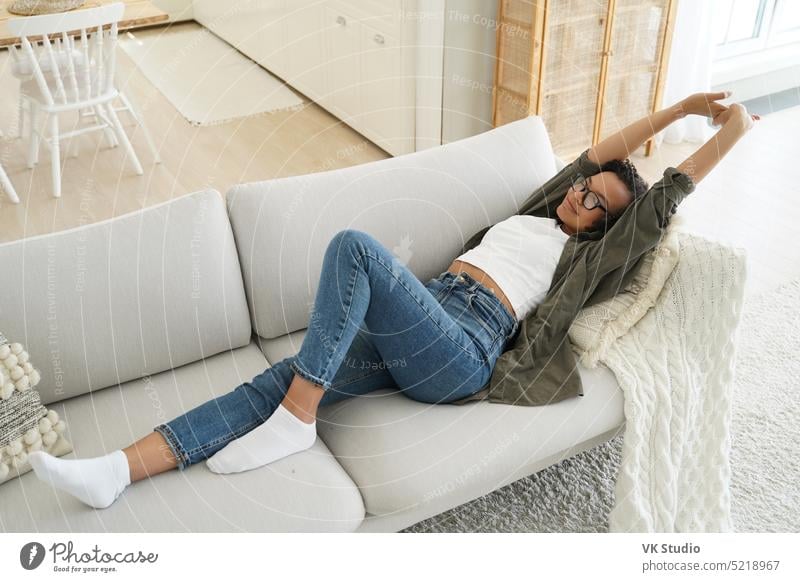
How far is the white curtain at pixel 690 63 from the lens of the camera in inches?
120

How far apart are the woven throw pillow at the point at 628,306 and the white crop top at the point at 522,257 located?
0.35 ft

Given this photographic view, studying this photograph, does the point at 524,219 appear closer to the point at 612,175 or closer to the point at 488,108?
the point at 612,175

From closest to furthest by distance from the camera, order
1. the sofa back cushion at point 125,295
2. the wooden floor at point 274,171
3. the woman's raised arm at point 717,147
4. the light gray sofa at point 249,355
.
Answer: the light gray sofa at point 249,355, the sofa back cushion at point 125,295, the woman's raised arm at point 717,147, the wooden floor at point 274,171

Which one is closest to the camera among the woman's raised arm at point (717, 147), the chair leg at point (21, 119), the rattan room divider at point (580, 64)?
the woman's raised arm at point (717, 147)

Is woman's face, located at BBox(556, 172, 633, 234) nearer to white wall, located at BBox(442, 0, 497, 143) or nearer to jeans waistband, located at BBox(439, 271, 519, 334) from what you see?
jeans waistband, located at BBox(439, 271, 519, 334)

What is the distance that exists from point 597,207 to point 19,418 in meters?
1.15

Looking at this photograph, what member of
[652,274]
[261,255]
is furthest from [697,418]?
[261,255]

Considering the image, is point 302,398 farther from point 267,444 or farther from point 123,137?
point 123,137

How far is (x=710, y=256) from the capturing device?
145 centimetres

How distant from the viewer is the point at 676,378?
4.70 ft

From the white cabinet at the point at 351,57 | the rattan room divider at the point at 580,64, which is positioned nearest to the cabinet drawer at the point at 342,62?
the white cabinet at the point at 351,57

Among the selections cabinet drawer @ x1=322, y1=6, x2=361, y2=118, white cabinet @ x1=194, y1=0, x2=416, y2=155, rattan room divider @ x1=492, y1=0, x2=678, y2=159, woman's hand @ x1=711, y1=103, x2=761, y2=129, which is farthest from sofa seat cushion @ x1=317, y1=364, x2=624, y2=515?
cabinet drawer @ x1=322, y1=6, x2=361, y2=118

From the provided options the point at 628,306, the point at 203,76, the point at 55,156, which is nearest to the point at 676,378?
the point at 628,306

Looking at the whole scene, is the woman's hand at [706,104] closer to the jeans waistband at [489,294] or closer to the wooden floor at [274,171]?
the jeans waistband at [489,294]
